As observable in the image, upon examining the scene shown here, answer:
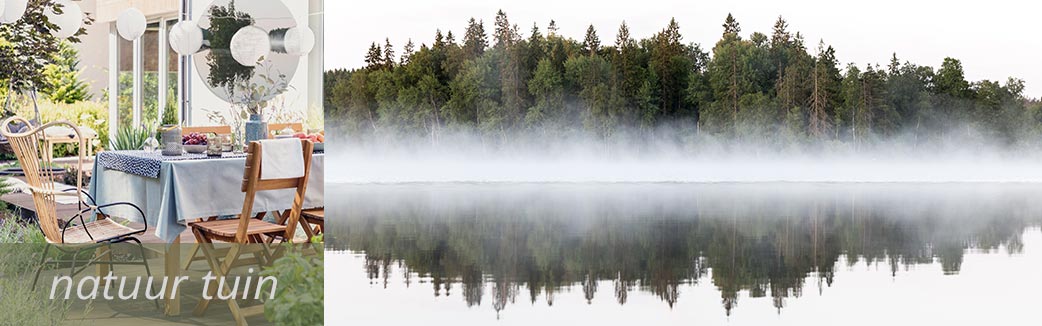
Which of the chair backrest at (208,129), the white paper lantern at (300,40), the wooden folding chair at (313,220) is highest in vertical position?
the white paper lantern at (300,40)

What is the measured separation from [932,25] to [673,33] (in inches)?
141

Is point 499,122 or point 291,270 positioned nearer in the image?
point 291,270

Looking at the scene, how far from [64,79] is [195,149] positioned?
27.9 inches

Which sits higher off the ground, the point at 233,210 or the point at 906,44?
the point at 906,44

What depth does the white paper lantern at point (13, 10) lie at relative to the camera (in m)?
3.32

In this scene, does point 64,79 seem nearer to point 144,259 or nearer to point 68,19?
point 68,19

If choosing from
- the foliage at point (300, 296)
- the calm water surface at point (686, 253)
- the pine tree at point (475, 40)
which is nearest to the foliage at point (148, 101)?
the foliage at point (300, 296)

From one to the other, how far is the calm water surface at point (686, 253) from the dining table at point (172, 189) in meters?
3.43

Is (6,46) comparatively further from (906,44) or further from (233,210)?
(906,44)

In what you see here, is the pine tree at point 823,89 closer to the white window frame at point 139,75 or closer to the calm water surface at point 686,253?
the calm water surface at point 686,253

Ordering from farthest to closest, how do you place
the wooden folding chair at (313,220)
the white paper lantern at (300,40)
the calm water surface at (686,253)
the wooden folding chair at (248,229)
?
the calm water surface at (686,253)
the wooden folding chair at (313,220)
the white paper lantern at (300,40)
the wooden folding chair at (248,229)

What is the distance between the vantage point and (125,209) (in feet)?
12.5

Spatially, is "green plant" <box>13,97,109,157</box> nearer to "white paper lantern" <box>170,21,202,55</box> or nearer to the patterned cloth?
the patterned cloth

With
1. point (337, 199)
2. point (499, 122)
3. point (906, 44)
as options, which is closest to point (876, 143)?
point (906, 44)
